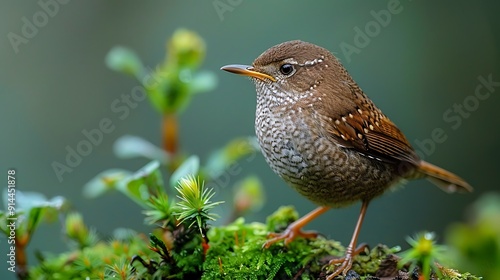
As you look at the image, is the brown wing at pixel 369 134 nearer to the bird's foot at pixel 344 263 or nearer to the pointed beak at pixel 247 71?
the pointed beak at pixel 247 71

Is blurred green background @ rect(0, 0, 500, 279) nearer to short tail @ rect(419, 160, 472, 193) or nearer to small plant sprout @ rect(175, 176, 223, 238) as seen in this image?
short tail @ rect(419, 160, 472, 193)

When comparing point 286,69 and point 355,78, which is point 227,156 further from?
point 355,78

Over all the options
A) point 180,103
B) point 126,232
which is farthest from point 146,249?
point 180,103

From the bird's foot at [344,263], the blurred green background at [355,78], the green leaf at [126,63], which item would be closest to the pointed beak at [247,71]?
the green leaf at [126,63]

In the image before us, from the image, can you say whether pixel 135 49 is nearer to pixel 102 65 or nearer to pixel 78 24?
pixel 102 65

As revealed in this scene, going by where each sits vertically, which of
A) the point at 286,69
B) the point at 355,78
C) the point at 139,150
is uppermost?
the point at 355,78

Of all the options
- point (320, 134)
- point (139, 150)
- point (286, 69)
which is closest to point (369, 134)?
point (320, 134)

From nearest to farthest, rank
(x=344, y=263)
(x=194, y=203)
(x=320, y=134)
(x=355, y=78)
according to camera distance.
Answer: (x=194, y=203) < (x=344, y=263) < (x=320, y=134) < (x=355, y=78)
